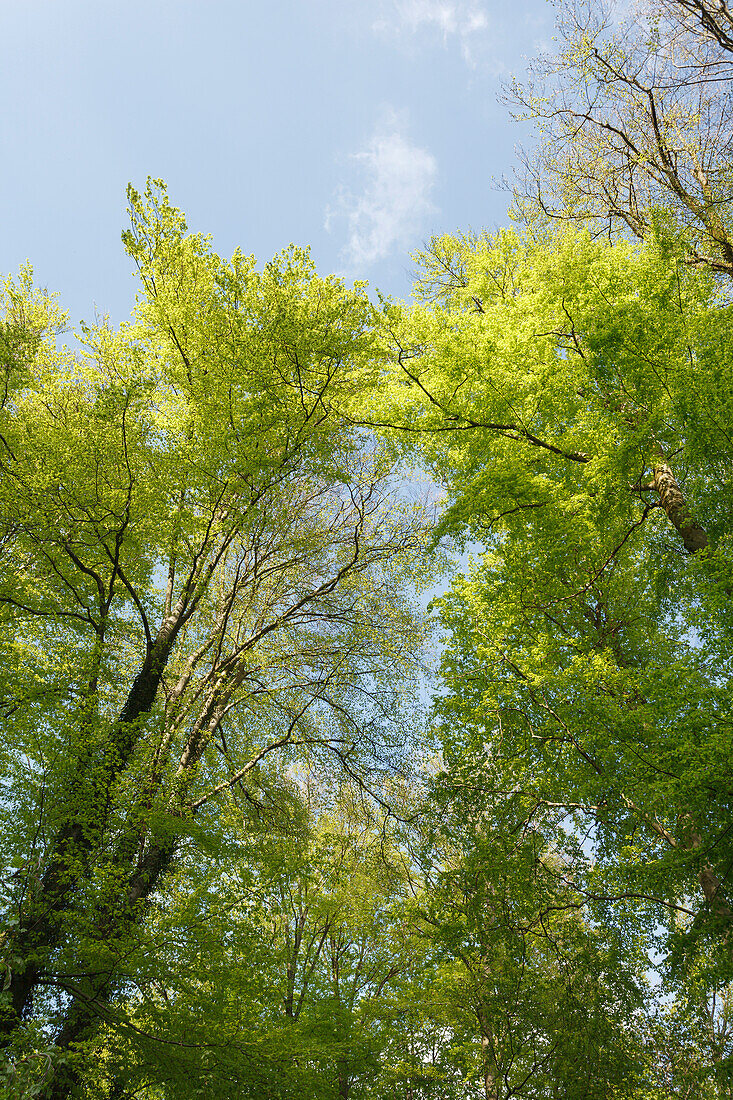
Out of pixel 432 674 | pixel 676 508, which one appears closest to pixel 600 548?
pixel 676 508

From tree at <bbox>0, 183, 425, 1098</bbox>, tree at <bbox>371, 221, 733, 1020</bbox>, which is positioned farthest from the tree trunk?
tree at <bbox>0, 183, 425, 1098</bbox>

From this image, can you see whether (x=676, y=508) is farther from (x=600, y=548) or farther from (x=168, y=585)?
(x=168, y=585)

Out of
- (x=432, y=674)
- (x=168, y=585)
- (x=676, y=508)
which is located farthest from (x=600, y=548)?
(x=168, y=585)

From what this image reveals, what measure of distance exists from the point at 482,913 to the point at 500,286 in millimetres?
10051

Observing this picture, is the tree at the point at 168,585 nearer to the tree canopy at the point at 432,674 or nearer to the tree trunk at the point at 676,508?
the tree canopy at the point at 432,674

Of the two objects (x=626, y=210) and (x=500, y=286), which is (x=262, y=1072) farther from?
(x=626, y=210)

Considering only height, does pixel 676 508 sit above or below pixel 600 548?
above

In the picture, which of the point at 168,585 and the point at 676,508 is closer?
the point at 676,508

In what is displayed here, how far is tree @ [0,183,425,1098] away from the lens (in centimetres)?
646

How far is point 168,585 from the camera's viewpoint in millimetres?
11297

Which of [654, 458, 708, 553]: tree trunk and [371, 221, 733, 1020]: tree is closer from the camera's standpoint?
[371, 221, 733, 1020]: tree

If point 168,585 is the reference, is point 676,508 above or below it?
above

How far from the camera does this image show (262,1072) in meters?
6.28

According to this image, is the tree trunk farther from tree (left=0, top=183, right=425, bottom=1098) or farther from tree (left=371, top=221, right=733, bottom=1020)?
tree (left=0, top=183, right=425, bottom=1098)
